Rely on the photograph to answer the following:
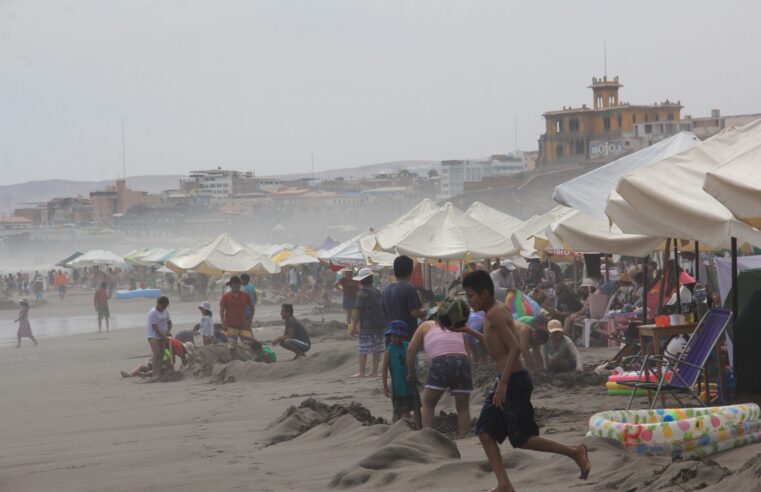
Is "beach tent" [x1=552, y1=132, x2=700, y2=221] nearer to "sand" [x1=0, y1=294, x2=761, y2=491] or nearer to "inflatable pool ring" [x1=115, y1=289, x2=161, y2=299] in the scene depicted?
"sand" [x1=0, y1=294, x2=761, y2=491]

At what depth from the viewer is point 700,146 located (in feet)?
26.2

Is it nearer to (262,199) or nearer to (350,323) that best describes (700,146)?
(350,323)

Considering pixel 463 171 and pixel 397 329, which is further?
pixel 463 171

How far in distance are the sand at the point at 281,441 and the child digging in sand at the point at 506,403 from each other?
25 centimetres

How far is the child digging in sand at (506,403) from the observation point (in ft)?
19.5

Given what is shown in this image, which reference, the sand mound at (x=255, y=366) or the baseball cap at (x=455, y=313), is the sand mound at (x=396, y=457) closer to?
the baseball cap at (x=455, y=313)

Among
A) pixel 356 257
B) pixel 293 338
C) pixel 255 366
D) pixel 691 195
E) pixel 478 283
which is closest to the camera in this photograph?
pixel 478 283

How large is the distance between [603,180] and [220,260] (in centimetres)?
1676

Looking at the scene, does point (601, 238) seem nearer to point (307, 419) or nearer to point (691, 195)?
point (307, 419)

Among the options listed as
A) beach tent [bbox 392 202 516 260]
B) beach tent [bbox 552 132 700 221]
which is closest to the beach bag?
beach tent [bbox 552 132 700 221]

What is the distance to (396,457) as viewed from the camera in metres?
6.98

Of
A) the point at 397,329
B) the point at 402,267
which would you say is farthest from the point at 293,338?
the point at 397,329

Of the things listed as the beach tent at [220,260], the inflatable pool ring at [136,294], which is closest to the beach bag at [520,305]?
the beach tent at [220,260]

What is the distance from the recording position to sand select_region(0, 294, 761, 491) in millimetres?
6355
